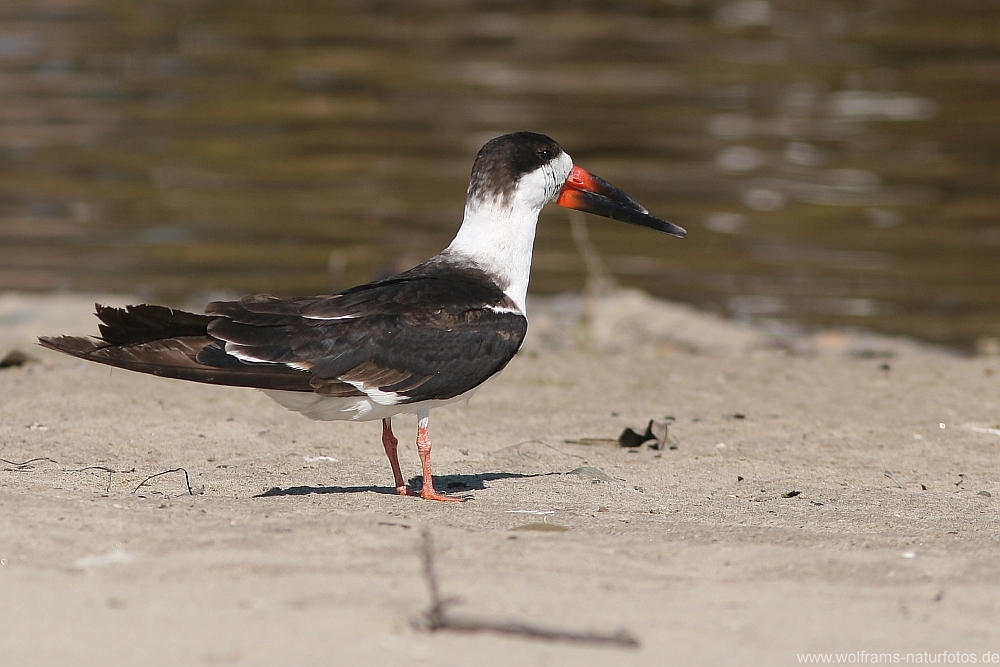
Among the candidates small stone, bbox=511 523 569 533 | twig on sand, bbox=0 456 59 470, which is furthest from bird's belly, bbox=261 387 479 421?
twig on sand, bbox=0 456 59 470

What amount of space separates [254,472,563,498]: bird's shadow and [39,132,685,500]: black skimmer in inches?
7.5

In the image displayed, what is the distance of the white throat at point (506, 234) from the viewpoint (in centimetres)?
598

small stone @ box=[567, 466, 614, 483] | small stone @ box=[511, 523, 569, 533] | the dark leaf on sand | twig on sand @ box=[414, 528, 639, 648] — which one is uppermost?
twig on sand @ box=[414, 528, 639, 648]

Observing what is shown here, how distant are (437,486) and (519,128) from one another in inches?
418

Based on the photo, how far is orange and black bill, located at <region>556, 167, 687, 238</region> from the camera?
6465 millimetres

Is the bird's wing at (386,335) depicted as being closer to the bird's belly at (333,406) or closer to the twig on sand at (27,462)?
the bird's belly at (333,406)

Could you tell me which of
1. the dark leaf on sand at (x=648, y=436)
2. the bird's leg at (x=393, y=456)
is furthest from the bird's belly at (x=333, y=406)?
the dark leaf on sand at (x=648, y=436)

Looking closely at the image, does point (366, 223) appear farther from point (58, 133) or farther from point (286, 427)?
point (286, 427)

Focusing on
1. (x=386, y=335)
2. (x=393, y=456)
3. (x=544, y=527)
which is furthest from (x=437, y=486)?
(x=544, y=527)

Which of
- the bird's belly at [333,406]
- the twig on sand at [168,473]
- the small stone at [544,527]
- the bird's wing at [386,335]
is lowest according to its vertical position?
the twig on sand at [168,473]

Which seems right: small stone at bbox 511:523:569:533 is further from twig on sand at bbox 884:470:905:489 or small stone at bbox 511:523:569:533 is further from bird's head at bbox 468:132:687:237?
twig on sand at bbox 884:470:905:489

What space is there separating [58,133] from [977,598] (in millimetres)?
14885

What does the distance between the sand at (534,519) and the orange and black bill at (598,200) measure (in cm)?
110

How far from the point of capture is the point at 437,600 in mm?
3520
